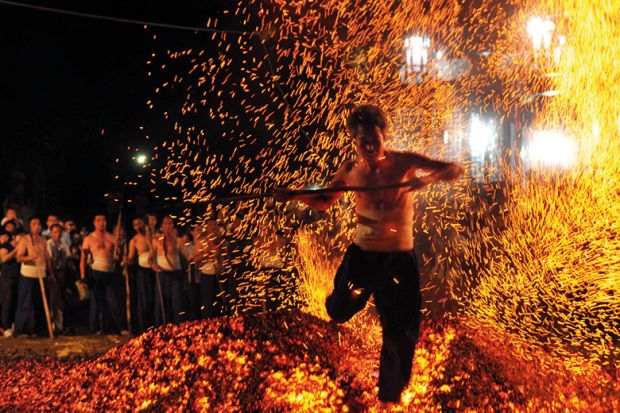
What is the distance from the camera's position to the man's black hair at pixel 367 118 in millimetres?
4832

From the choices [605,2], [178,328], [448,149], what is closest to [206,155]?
[448,149]

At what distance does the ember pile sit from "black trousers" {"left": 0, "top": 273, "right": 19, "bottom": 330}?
3.25 m

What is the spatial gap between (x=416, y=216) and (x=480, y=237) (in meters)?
1.76

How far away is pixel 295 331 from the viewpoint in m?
7.40

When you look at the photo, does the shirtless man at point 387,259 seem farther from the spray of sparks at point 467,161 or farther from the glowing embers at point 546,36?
the glowing embers at point 546,36

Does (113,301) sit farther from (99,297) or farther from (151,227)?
(151,227)

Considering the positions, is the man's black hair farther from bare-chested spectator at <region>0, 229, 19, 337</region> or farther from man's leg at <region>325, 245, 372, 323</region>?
bare-chested spectator at <region>0, 229, 19, 337</region>

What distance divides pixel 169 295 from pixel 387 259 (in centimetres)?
582

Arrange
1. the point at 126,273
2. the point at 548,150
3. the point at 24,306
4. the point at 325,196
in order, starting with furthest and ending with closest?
the point at 548,150
the point at 24,306
the point at 126,273
the point at 325,196

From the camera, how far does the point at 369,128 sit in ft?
15.9

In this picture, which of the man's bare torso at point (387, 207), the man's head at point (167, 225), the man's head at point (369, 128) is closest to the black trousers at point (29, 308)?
the man's head at point (167, 225)

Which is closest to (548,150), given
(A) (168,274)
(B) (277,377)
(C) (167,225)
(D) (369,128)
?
(C) (167,225)

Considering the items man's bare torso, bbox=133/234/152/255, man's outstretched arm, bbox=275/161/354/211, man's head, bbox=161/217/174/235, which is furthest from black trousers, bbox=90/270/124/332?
man's outstretched arm, bbox=275/161/354/211

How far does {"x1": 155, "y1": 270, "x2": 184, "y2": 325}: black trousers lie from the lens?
1009cm
